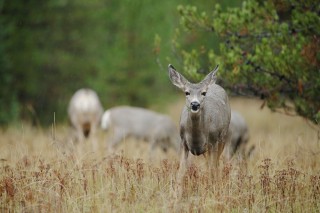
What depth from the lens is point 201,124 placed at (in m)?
7.54

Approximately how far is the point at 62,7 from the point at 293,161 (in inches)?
464

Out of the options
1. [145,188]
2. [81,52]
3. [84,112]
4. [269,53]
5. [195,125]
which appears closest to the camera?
[145,188]

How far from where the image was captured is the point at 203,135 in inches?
296

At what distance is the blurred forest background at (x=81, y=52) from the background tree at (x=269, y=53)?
730 cm

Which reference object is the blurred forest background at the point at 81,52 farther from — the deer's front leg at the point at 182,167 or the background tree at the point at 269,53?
the deer's front leg at the point at 182,167

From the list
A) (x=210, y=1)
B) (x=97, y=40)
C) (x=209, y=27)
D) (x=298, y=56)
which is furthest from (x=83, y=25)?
(x=298, y=56)

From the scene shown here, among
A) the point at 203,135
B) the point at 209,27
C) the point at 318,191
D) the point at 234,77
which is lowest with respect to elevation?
the point at 318,191

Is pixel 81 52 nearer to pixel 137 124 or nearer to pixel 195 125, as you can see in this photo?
pixel 137 124

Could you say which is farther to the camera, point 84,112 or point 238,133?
point 84,112

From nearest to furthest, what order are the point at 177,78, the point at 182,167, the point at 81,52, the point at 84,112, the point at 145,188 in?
the point at 145,188 → the point at 182,167 → the point at 177,78 → the point at 84,112 → the point at 81,52

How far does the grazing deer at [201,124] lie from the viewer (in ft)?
24.4

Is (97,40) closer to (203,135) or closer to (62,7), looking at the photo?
(62,7)

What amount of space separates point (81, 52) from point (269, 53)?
33.9 feet

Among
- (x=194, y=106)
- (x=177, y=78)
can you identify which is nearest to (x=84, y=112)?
(x=177, y=78)
